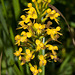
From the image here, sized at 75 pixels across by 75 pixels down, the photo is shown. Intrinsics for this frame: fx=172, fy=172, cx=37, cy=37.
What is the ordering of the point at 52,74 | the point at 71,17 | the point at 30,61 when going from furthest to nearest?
the point at 71,17 < the point at 52,74 < the point at 30,61

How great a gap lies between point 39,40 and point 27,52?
3.8 inches

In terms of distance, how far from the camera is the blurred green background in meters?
0.94

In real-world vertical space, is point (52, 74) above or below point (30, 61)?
below

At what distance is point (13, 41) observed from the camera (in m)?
0.93

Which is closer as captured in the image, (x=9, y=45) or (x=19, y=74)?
(x=19, y=74)

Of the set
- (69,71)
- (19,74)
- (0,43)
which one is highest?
(0,43)

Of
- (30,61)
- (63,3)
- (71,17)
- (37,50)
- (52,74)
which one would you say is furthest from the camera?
(71,17)

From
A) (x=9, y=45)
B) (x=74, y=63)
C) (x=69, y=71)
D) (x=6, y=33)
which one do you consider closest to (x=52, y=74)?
(x=69, y=71)

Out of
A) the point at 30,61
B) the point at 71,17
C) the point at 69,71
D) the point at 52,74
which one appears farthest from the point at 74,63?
the point at 30,61

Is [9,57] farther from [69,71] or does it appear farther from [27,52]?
[69,71]

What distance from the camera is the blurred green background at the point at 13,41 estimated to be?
0.94m

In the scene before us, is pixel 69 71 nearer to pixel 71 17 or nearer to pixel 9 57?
pixel 71 17

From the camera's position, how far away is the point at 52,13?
899 mm

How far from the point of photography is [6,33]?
3.16 ft
